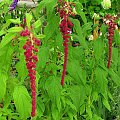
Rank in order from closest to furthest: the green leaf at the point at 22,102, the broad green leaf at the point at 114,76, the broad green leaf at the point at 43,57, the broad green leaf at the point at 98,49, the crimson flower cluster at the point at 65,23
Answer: the green leaf at the point at 22,102 → the crimson flower cluster at the point at 65,23 → the broad green leaf at the point at 43,57 → the broad green leaf at the point at 98,49 → the broad green leaf at the point at 114,76

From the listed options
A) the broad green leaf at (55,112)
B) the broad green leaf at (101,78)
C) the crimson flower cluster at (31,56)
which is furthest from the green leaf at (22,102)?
the broad green leaf at (101,78)

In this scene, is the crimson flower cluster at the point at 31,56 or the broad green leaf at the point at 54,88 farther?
the broad green leaf at the point at 54,88

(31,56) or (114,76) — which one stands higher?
(31,56)

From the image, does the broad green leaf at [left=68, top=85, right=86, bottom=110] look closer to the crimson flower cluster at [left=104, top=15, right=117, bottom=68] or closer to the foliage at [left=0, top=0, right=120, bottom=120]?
the foliage at [left=0, top=0, right=120, bottom=120]

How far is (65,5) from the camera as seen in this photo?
2.36 meters

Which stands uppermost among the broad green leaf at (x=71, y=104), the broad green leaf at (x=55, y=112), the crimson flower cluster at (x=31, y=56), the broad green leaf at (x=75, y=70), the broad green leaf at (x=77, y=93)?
the crimson flower cluster at (x=31, y=56)

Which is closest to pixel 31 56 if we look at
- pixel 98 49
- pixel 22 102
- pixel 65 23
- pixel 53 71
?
pixel 22 102

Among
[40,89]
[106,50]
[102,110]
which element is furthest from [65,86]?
[102,110]

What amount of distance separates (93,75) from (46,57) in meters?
0.57

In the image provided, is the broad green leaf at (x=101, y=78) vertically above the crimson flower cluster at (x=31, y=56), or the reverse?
the crimson flower cluster at (x=31, y=56)

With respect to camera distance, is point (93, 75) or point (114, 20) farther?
point (93, 75)

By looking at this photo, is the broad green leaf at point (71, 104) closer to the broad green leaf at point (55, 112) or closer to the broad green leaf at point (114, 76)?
the broad green leaf at point (55, 112)

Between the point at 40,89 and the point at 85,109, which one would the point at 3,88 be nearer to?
the point at 40,89

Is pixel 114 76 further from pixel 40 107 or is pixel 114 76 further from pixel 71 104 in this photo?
pixel 40 107
